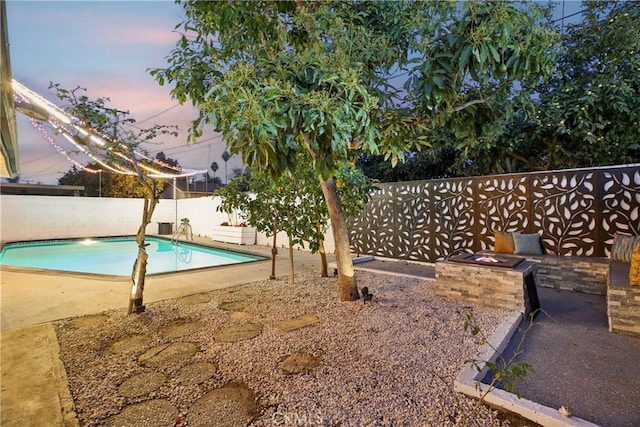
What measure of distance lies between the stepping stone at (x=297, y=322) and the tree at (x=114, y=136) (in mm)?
1748

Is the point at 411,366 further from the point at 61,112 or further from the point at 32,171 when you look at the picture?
the point at 32,171

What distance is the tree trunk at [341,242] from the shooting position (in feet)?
12.6

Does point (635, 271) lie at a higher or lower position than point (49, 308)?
higher

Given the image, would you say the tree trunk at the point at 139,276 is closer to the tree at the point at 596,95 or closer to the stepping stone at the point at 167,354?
the stepping stone at the point at 167,354

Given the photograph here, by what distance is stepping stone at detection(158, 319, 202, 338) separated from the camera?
3.05 metres

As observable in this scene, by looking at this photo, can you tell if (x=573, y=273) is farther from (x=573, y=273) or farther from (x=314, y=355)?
(x=314, y=355)

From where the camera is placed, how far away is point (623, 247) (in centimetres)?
418

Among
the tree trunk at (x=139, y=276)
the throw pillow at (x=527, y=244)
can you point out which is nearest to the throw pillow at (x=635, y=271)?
the throw pillow at (x=527, y=244)

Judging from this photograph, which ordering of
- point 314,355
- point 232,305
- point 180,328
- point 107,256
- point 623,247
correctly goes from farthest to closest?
point 107,256 < point 623,247 < point 232,305 < point 180,328 < point 314,355

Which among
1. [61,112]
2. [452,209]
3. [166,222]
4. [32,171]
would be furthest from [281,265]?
[32,171]

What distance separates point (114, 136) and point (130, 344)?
224 centimetres

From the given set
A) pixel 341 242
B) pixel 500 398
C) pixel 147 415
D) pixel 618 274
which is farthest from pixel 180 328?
pixel 618 274

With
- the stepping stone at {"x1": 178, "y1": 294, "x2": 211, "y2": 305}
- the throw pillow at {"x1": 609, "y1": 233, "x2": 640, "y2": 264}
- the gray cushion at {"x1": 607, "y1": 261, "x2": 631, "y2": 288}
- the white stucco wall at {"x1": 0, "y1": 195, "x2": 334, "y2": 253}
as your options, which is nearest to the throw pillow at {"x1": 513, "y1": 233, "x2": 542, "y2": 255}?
the throw pillow at {"x1": 609, "y1": 233, "x2": 640, "y2": 264}

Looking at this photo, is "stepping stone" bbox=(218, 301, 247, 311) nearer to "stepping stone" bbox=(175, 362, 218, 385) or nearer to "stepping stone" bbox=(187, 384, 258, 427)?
"stepping stone" bbox=(175, 362, 218, 385)
